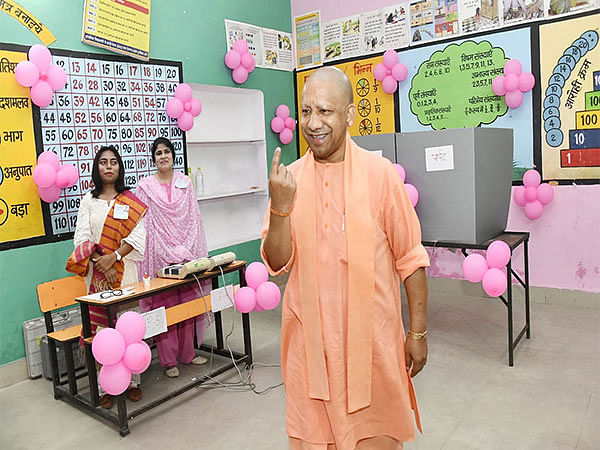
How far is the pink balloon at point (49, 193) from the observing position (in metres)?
3.56

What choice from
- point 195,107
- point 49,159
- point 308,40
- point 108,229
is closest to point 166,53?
point 195,107

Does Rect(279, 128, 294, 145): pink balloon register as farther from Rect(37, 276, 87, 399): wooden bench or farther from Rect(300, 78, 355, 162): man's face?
Rect(300, 78, 355, 162): man's face

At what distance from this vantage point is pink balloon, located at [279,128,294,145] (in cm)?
570

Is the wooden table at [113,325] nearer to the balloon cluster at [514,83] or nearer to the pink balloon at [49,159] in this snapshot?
the pink balloon at [49,159]

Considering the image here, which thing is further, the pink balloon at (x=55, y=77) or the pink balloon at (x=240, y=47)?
the pink balloon at (x=240, y=47)

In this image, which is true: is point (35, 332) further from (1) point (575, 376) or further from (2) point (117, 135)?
(1) point (575, 376)

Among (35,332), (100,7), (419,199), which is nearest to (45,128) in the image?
(100,7)

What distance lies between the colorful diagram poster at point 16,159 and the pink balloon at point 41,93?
4.9 inches

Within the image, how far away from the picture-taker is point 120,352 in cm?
255

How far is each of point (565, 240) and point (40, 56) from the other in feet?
13.8

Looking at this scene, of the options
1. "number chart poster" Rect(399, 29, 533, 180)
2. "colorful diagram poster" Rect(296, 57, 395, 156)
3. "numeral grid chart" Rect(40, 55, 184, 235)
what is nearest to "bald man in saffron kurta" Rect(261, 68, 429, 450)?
"numeral grid chart" Rect(40, 55, 184, 235)

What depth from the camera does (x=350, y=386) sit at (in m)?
1.56

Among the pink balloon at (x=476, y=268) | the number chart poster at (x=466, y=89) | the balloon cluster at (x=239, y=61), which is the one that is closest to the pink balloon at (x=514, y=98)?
the number chart poster at (x=466, y=89)

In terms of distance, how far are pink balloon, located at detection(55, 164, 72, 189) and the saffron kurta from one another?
242 cm
